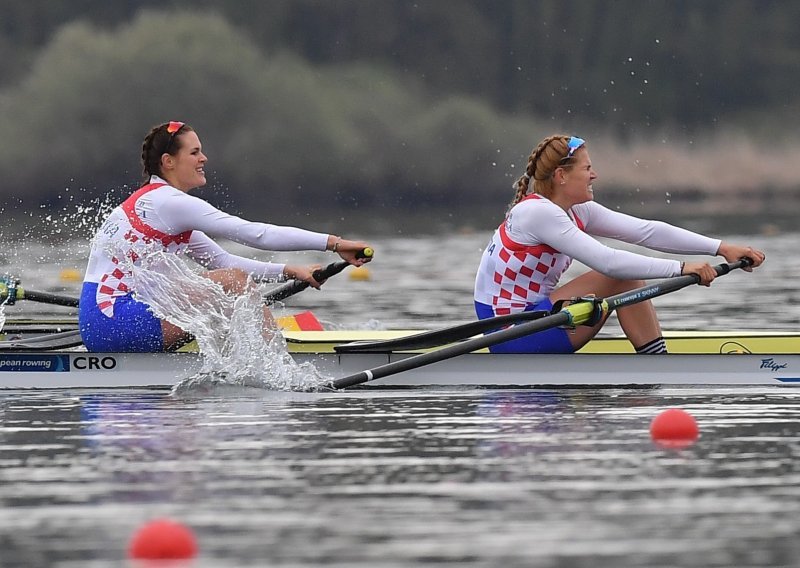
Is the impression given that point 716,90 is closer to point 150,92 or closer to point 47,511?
point 150,92

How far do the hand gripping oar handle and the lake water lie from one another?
72 centimetres

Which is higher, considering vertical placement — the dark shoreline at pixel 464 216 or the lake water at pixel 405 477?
the dark shoreline at pixel 464 216

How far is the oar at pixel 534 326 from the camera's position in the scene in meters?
8.74

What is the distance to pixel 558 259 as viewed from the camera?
30.4 feet

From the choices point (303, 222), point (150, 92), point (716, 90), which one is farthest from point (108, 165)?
point (716, 90)

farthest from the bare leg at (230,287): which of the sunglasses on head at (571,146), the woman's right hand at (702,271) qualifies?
the woman's right hand at (702,271)

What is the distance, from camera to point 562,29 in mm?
52625

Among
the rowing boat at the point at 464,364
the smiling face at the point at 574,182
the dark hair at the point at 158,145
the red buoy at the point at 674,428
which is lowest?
the red buoy at the point at 674,428

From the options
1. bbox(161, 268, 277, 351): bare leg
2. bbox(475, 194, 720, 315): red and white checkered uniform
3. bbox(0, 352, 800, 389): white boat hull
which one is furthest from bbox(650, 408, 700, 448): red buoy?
bbox(161, 268, 277, 351): bare leg

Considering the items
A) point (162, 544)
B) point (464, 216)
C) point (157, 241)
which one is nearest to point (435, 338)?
point (157, 241)

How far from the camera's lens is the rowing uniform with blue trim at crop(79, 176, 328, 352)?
9.02 meters

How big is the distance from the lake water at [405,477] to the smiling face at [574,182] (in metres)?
1.00

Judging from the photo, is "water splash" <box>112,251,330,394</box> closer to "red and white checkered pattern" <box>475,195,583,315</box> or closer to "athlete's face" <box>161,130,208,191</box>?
"athlete's face" <box>161,130,208,191</box>

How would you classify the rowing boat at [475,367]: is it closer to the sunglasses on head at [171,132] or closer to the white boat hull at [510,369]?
the white boat hull at [510,369]
